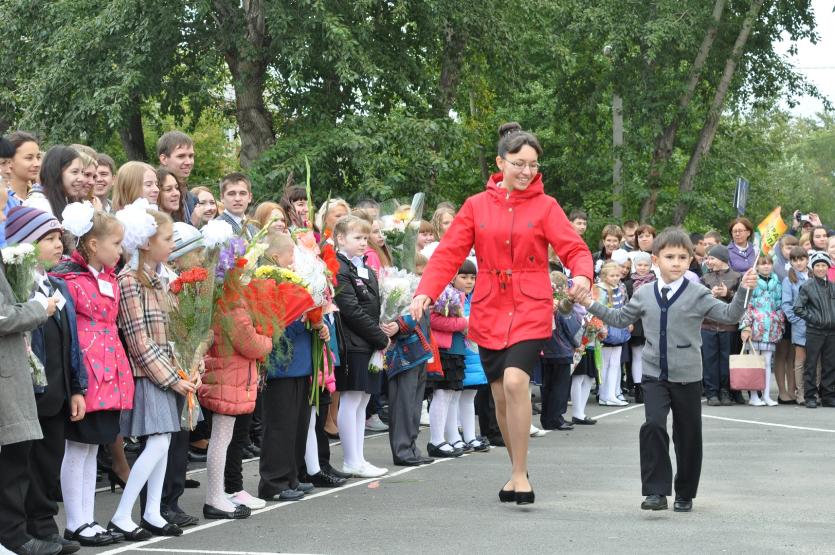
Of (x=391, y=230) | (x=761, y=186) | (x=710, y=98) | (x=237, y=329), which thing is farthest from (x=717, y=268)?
(x=761, y=186)

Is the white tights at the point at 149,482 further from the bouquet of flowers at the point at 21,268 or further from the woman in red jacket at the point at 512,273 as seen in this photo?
the woman in red jacket at the point at 512,273

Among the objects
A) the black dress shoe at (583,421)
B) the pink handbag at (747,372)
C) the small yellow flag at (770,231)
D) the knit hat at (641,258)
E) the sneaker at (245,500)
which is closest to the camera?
the sneaker at (245,500)

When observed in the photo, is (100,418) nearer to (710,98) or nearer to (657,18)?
(657,18)

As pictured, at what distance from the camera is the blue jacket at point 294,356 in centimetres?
922

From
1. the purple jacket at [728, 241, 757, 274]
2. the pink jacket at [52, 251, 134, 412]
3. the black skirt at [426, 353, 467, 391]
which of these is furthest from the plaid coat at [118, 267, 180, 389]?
the purple jacket at [728, 241, 757, 274]

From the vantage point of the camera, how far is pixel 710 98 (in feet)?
107

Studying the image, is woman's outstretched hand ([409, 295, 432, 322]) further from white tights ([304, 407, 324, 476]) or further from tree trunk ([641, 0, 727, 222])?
tree trunk ([641, 0, 727, 222])

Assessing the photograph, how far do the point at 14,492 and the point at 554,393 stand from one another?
27.3 ft

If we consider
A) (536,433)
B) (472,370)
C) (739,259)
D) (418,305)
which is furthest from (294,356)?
(739,259)

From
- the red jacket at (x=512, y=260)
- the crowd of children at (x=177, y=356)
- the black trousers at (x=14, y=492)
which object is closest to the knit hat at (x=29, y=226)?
the crowd of children at (x=177, y=356)

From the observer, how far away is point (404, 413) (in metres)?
11.4

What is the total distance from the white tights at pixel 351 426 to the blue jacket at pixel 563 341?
13.6 feet

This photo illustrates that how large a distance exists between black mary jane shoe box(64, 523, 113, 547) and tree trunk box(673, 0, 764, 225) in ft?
81.3

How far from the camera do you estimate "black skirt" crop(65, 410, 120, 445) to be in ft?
25.2
